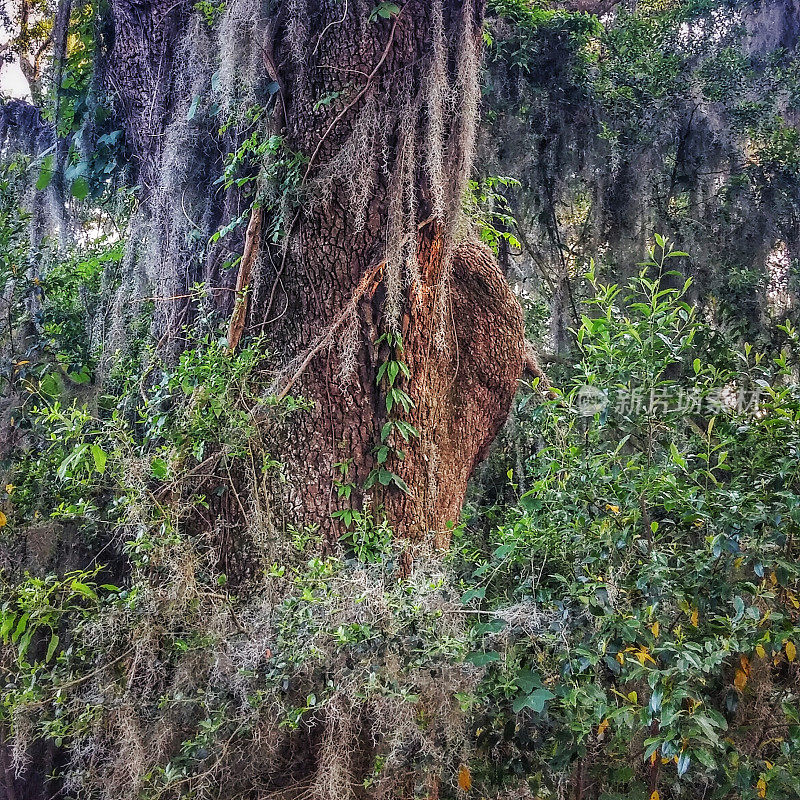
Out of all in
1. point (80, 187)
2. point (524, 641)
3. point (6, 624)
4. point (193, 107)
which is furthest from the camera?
point (80, 187)

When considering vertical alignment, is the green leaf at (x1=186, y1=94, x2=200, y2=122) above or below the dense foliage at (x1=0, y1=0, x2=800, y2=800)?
above

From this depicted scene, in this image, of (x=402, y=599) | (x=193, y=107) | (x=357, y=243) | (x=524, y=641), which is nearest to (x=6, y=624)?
(x=402, y=599)

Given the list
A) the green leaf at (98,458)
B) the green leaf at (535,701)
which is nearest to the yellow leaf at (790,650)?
the green leaf at (535,701)

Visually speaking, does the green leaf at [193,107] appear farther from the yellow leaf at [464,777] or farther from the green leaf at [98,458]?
the yellow leaf at [464,777]

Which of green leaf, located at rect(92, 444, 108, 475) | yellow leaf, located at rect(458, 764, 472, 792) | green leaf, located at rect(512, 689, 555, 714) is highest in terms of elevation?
green leaf, located at rect(92, 444, 108, 475)

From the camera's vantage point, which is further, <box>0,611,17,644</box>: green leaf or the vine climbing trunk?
the vine climbing trunk

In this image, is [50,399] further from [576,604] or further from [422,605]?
[576,604]

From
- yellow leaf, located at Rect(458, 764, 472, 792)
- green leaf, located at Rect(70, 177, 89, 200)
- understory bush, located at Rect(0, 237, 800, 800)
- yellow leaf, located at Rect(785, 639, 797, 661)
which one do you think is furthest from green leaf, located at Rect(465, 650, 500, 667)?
green leaf, located at Rect(70, 177, 89, 200)

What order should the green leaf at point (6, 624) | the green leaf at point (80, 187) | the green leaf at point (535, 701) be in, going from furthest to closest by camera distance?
1. the green leaf at point (80, 187)
2. the green leaf at point (6, 624)
3. the green leaf at point (535, 701)

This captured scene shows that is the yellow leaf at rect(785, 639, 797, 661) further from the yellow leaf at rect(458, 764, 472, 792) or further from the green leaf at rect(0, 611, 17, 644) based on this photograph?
the green leaf at rect(0, 611, 17, 644)

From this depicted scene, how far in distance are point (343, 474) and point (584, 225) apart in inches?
130

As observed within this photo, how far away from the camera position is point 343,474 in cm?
256

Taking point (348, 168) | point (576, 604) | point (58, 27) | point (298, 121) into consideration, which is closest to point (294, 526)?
point (576, 604)

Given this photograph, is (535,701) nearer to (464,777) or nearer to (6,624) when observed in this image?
(464,777)
